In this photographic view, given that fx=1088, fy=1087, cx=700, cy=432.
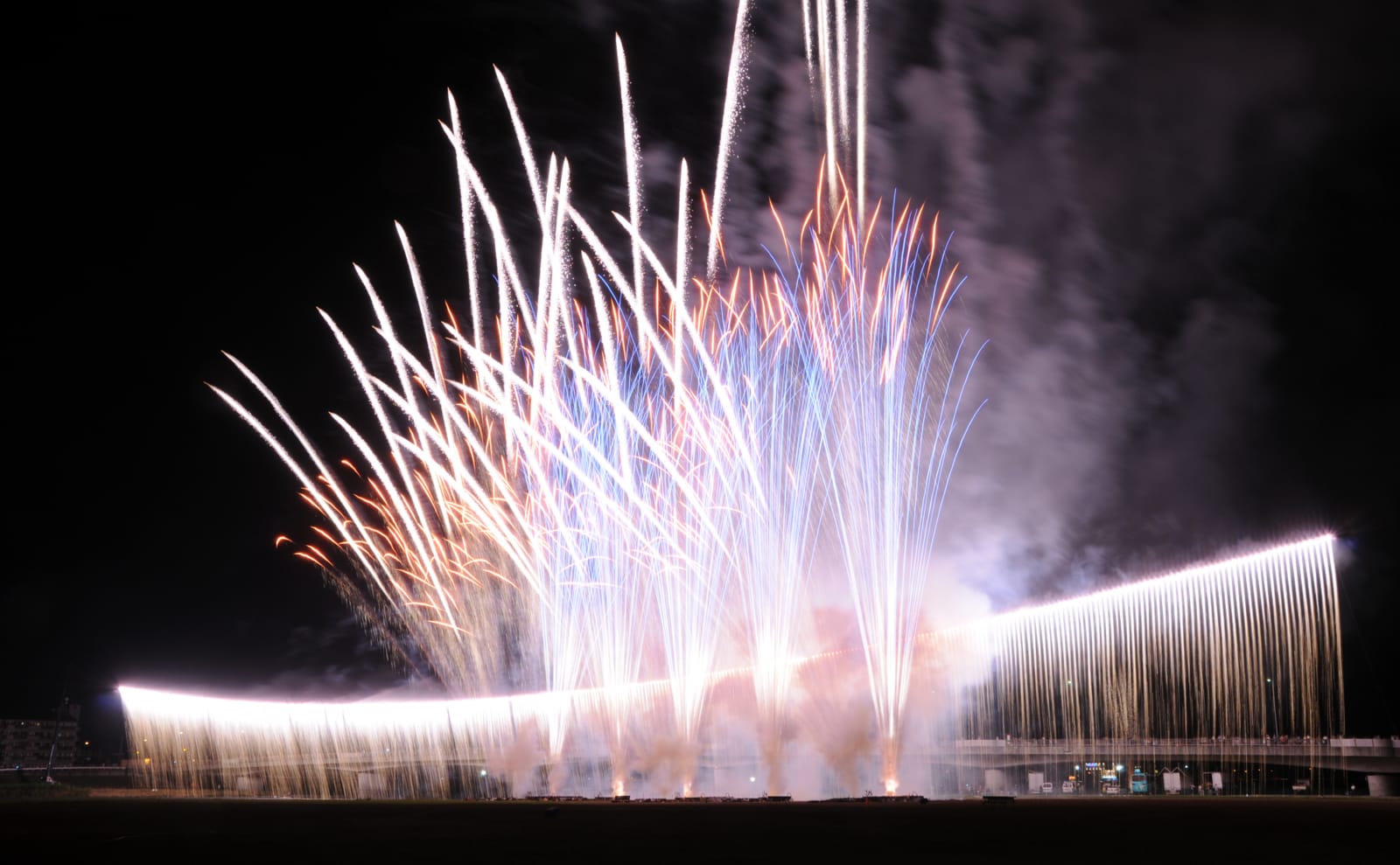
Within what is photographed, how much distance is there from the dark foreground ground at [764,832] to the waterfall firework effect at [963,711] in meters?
6.89

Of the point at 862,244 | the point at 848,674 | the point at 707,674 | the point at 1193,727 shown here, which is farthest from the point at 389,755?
the point at 862,244

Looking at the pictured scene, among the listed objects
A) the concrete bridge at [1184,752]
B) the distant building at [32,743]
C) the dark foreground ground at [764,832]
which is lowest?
the distant building at [32,743]

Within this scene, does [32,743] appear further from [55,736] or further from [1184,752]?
[1184,752]

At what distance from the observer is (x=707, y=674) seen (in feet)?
120

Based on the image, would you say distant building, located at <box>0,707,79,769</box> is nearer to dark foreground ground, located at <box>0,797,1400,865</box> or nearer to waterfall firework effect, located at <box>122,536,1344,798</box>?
waterfall firework effect, located at <box>122,536,1344,798</box>

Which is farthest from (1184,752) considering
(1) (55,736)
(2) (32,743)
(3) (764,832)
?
(2) (32,743)

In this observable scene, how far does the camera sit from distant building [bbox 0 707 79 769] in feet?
411

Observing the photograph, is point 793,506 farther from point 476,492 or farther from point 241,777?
point 241,777

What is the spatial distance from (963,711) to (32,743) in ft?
403

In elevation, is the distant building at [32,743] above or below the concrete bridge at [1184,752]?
below

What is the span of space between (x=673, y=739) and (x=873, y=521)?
17112mm

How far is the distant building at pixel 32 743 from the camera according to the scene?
4934 inches

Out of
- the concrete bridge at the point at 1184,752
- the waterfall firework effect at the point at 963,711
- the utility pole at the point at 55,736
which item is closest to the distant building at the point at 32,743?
the utility pole at the point at 55,736

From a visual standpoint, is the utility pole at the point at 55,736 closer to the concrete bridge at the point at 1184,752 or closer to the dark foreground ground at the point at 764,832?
the dark foreground ground at the point at 764,832
